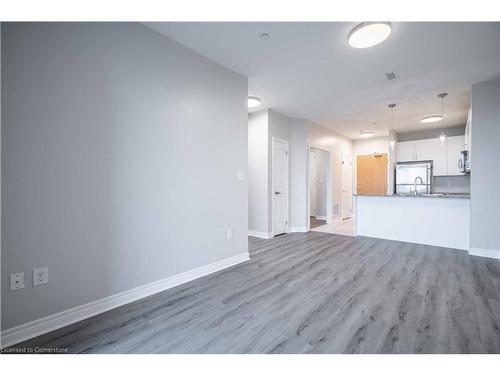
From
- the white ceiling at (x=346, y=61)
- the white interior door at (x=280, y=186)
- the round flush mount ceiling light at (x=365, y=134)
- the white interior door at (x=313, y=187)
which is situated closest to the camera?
the white ceiling at (x=346, y=61)

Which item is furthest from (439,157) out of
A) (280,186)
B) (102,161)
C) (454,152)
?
(102,161)

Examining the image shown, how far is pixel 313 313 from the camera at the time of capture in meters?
1.98

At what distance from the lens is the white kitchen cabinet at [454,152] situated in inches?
229

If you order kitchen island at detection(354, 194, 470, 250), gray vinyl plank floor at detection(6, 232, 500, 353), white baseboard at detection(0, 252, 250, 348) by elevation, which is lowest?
gray vinyl plank floor at detection(6, 232, 500, 353)

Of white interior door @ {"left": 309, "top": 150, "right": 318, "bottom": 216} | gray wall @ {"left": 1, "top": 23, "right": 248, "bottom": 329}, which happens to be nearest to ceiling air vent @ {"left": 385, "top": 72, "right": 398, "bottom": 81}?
gray wall @ {"left": 1, "top": 23, "right": 248, "bottom": 329}

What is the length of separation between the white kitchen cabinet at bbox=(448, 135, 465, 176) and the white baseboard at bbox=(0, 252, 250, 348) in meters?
6.62

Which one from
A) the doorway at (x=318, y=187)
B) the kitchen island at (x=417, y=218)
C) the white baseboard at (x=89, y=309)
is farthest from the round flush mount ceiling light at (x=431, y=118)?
the white baseboard at (x=89, y=309)

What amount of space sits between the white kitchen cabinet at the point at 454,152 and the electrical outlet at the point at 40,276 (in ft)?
26.2

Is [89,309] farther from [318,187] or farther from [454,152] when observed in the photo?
[454,152]

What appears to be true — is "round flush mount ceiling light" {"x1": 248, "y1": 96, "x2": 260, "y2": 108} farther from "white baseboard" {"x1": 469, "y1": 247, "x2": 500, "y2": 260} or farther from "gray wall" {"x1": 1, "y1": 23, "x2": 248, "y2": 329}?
"white baseboard" {"x1": 469, "y1": 247, "x2": 500, "y2": 260}

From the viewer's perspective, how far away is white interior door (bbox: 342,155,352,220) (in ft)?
24.1

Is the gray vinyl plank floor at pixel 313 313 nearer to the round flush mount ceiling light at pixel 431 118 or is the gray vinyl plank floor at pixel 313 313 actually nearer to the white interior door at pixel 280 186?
the white interior door at pixel 280 186

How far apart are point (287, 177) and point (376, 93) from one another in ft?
7.79
